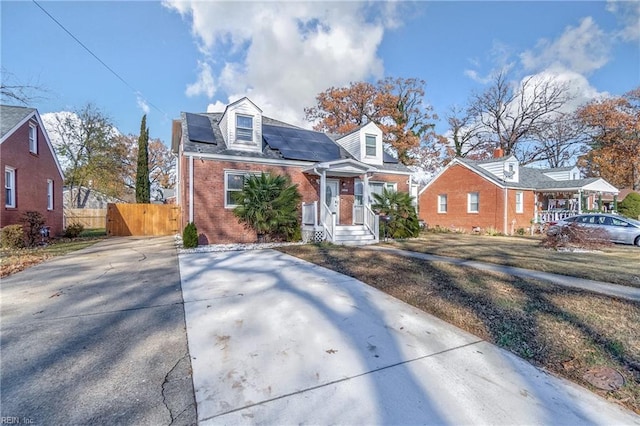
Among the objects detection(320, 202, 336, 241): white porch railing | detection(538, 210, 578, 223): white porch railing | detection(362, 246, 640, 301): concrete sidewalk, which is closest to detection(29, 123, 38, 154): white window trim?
detection(320, 202, 336, 241): white porch railing

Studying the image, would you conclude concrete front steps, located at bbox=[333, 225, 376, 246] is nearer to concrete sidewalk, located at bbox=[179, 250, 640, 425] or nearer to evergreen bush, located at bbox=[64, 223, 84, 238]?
concrete sidewalk, located at bbox=[179, 250, 640, 425]

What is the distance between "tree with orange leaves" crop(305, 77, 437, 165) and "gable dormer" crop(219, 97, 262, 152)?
51.3 ft

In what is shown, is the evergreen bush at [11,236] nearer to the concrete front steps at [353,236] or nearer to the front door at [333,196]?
the concrete front steps at [353,236]

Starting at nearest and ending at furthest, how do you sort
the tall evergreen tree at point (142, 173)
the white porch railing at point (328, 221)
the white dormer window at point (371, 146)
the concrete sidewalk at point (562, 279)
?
the concrete sidewalk at point (562, 279) < the white porch railing at point (328, 221) < the white dormer window at point (371, 146) < the tall evergreen tree at point (142, 173)

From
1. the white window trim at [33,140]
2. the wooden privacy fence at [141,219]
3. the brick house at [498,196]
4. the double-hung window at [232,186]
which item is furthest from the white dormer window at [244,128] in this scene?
the brick house at [498,196]

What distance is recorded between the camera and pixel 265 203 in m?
11.6

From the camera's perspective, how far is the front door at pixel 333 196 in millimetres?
14742

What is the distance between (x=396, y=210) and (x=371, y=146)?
13.7ft

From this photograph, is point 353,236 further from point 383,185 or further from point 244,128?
point 244,128

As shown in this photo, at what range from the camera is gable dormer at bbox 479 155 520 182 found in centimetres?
1989

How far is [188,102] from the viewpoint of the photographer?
1822cm

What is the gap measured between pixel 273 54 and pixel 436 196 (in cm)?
1590

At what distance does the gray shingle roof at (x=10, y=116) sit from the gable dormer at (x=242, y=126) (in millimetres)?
8505

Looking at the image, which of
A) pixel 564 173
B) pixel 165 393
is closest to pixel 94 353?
pixel 165 393
